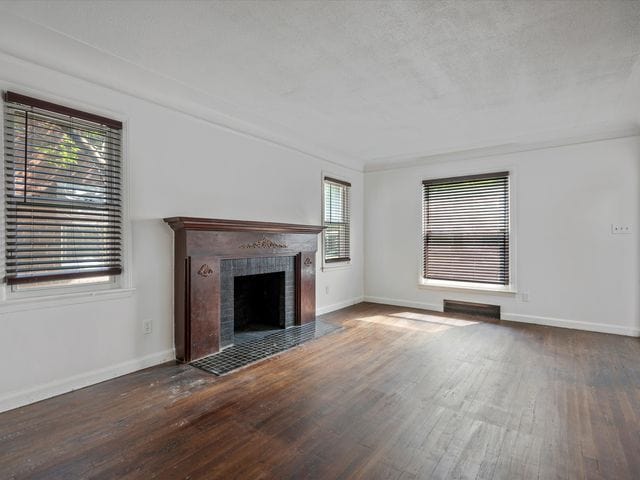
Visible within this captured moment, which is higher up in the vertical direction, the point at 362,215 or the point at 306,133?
the point at 306,133

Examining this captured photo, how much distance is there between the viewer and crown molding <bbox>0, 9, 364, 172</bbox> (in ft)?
7.41

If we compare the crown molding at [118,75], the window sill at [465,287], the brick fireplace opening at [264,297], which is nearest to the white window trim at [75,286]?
the crown molding at [118,75]

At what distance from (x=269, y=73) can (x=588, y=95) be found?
2.96 metres

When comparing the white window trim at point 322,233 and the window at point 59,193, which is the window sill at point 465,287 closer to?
the white window trim at point 322,233

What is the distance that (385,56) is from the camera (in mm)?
2480

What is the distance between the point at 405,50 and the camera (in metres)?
2.40

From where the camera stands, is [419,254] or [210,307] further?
[419,254]

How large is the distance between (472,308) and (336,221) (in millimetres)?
2444

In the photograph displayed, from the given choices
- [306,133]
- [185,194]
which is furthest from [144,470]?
[306,133]

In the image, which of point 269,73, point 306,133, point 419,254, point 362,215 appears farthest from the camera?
point 362,215

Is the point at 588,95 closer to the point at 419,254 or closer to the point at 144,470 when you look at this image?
the point at 419,254

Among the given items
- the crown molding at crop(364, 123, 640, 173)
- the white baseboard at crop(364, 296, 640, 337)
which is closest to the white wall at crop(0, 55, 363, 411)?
the crown molding at crop(364, 123, 640, 173)

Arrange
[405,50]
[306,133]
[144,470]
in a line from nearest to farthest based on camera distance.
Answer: [144,470]
[405,50]
[306,133]

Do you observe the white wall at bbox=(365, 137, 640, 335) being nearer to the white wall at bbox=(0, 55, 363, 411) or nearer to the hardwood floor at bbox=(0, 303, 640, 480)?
the hardwood floor at bbox=(0, 303, 640, 480)
